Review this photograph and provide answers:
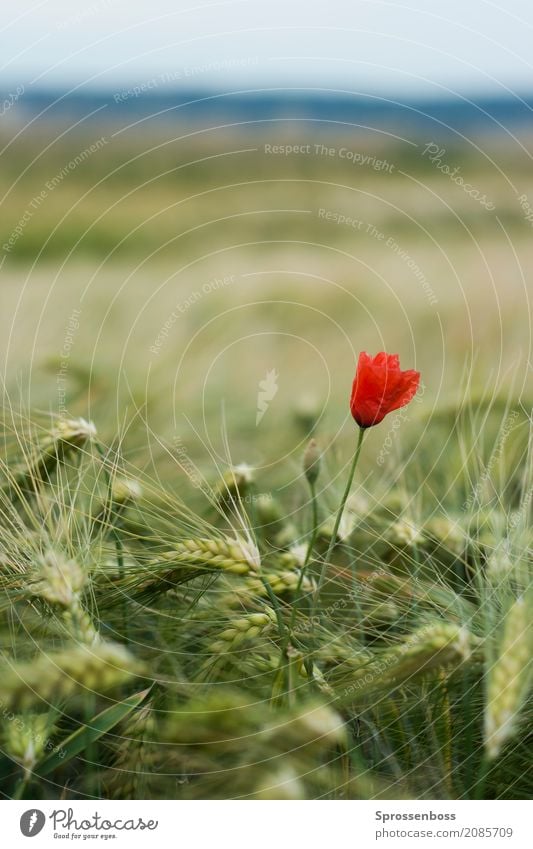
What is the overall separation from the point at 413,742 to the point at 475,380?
0.32 meters

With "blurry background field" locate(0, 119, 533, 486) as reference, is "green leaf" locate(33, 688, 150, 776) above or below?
below

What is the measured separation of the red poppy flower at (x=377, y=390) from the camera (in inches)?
25.2

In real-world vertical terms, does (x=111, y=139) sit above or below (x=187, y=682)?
Result: above

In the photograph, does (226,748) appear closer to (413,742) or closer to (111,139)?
(413,742)

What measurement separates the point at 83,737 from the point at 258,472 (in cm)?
26

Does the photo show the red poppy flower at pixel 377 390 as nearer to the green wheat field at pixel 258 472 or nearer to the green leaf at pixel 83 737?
the green wheat field at pixel 258 472

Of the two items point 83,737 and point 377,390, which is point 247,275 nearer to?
point 377,390

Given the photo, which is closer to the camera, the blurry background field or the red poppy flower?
the red poppy flower

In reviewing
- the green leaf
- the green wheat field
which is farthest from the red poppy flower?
the green leaf

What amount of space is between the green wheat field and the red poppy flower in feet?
0.33

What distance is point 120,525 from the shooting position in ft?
2.34

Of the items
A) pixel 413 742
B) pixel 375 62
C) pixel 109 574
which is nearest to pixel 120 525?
pixel 109 574

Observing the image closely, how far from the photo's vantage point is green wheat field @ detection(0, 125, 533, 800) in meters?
0.68

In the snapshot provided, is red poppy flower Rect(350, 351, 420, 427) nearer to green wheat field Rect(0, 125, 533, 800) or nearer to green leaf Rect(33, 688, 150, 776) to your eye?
green wheat field Rect(0, 125, 533, 800)
